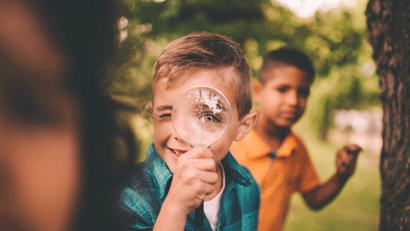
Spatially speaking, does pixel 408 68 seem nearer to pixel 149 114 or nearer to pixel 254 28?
pixel 149 114

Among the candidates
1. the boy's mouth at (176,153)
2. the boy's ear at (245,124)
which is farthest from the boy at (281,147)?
the boy's mouth at (176,153)

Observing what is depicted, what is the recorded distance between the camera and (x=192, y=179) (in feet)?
3.96

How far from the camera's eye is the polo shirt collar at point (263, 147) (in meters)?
2.55

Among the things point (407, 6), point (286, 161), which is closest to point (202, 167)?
point (286, 161)

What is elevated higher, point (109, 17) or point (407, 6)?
point (407, 6)

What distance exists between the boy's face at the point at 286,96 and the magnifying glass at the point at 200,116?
1.42 m

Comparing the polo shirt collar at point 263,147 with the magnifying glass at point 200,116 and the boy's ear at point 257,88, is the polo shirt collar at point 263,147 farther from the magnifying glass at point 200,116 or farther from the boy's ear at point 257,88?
the magnifying glass at point 200,116

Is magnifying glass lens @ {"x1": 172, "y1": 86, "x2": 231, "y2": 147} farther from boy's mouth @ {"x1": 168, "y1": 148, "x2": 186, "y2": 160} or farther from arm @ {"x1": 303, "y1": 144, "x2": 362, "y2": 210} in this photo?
arm @ {"x1": 303, "y1": 144, "x2": 362, "y2": 210}

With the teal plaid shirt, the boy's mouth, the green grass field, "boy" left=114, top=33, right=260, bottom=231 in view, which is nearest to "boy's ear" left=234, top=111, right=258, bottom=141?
"boy" left=114, top=33, right=260, bottom=231

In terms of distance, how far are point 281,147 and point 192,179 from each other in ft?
5.39

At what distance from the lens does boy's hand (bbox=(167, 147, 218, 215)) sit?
121cm

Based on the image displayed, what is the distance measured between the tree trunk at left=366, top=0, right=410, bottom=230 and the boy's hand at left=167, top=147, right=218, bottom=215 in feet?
5.02

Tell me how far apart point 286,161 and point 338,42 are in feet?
7.42

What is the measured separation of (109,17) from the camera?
79cm
